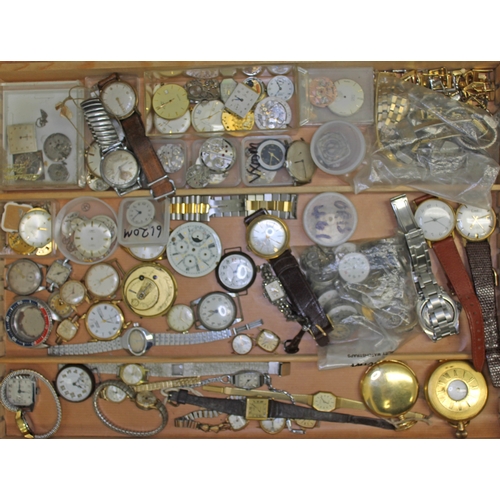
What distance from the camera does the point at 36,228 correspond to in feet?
9.79

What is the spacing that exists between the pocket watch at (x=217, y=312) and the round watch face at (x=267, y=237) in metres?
0.36

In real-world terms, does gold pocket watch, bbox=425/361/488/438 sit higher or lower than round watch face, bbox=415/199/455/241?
lower

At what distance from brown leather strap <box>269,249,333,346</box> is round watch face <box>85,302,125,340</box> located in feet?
3.45

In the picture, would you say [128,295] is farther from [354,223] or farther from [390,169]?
[390,169]

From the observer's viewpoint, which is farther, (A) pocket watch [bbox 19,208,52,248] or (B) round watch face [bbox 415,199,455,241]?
(A) pocket watch [bbox 19,208,52,248]

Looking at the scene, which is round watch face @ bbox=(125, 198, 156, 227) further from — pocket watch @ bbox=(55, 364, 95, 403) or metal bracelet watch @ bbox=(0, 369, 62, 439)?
metal bracelet watch @ bbox=(0, 369, 62, 439)

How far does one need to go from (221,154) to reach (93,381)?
1.65 m

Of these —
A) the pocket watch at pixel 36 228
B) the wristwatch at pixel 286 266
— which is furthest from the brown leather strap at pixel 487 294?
the pocket watch at pixel 36 228

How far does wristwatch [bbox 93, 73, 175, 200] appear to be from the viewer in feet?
9.43

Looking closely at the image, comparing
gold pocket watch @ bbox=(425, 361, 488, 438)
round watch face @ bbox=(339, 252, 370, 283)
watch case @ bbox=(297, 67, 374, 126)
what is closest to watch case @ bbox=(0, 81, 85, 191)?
watch case @ bbox=(297, 67, 374, 126)

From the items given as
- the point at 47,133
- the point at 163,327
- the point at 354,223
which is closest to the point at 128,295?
the point at 163,327

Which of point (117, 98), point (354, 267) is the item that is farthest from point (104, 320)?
point (354, 267)

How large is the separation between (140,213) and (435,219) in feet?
5.94

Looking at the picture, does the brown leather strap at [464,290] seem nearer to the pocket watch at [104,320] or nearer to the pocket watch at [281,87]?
the pocket watch at [281,87]
